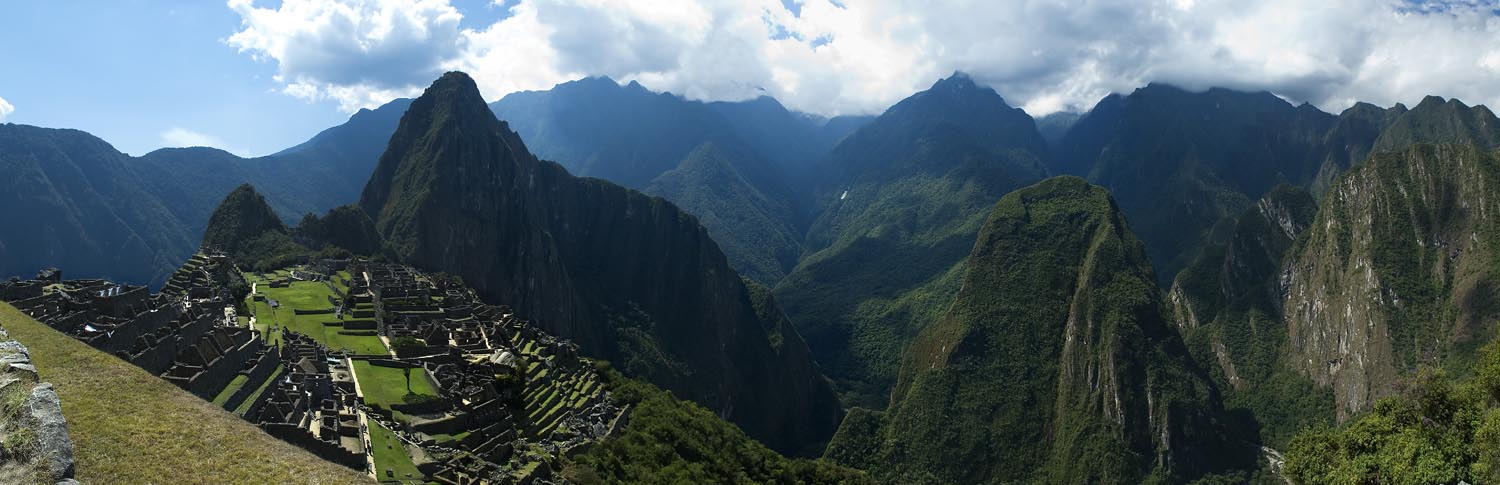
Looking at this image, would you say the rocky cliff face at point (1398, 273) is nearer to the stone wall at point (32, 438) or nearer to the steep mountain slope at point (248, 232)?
the stone wall at point (32, 438)

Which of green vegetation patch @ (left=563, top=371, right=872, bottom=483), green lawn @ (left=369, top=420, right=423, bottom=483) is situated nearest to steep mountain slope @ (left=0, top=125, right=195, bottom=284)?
green vegetation patch @ (left=563, top=371, right=872, bottom=483)

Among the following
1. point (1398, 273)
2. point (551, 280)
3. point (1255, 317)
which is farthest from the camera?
point (1255, 317)

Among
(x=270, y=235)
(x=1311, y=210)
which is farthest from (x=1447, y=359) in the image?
(x=270, y=235)

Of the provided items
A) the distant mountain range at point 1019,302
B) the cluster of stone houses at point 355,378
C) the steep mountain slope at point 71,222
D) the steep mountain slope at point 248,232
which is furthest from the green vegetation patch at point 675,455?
the steep mountain slope at point 71,222

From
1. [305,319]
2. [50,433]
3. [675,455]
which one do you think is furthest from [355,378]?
[50,433]

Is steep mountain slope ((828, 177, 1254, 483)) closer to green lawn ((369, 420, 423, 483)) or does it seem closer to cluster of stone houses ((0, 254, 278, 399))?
cluster of stone houses ((0, 254, 278, 399))

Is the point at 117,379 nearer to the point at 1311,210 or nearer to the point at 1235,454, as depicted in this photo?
the point at 1235,454

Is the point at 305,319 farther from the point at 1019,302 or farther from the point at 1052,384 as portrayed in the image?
the point at 1019,302
